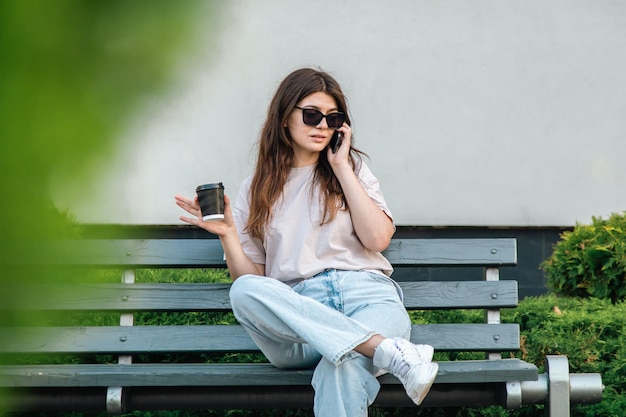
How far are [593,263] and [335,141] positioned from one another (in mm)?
2358

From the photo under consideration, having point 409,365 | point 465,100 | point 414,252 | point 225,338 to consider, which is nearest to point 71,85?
point 409,365

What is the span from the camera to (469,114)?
6.54 m

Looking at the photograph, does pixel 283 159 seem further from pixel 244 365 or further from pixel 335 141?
pixel 244 365

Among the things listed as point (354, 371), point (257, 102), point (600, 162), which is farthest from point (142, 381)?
point (600, 162)

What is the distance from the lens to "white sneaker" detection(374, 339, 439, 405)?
2.32m

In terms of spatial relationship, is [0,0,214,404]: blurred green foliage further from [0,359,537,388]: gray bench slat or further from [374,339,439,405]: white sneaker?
[0,359,537,388]: gray bench slat

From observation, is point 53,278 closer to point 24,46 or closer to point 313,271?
point 24,46

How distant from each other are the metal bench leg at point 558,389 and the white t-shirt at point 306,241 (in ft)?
2.14

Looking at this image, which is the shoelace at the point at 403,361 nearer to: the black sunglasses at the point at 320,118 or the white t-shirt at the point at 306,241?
the white t-shirt at the point at 306,241

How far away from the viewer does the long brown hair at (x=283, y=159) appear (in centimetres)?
297

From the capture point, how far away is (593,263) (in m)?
4.76

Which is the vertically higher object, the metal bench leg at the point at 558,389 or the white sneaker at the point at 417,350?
the white sneaker at the point at 417,350

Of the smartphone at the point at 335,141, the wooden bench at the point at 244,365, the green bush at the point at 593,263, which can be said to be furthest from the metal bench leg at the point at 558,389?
the green bush at the point at 593,263

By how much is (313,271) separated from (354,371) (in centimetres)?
51
